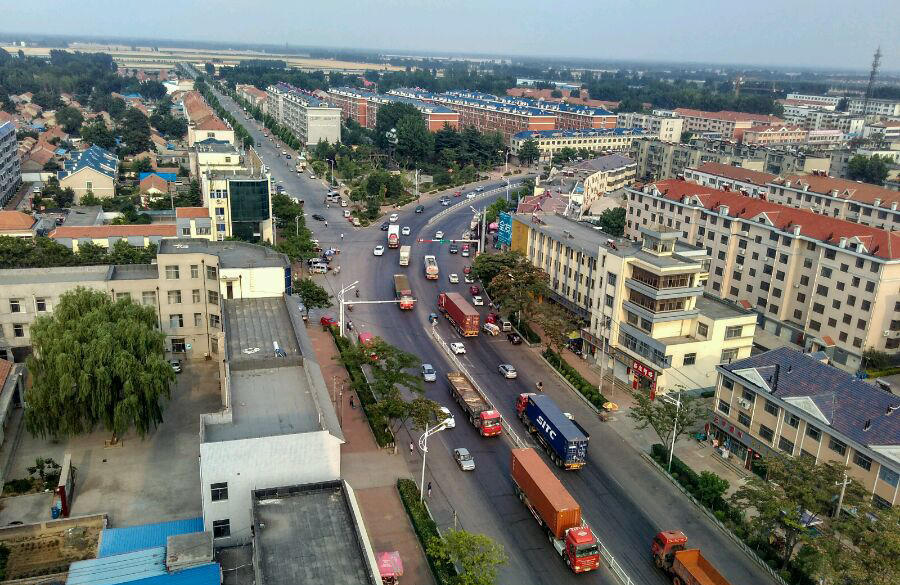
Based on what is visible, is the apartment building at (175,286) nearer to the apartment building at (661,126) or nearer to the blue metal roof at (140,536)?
the blue metal roof at (140,536)

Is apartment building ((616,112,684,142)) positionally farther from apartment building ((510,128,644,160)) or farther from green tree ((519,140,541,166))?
green tree ((519,140,541,166))

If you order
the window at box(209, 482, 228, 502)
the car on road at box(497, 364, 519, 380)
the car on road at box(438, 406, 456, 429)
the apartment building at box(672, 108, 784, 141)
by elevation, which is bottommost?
the car on road at box(497, 364, 519, 380)

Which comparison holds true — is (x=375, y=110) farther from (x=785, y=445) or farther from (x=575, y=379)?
(x=785, y=445)

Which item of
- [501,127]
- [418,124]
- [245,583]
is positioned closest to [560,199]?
[418,124]

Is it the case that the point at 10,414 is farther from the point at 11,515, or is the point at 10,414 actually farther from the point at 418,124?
the point at 418,124

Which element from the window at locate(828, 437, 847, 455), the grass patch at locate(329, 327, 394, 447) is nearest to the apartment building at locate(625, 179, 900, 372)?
the window at locate(828, 437, 847, 455)

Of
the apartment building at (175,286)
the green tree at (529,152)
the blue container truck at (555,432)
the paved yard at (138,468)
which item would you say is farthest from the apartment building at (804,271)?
the green tree at (529,152)
